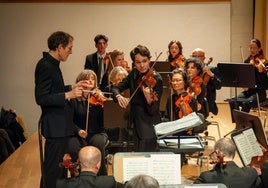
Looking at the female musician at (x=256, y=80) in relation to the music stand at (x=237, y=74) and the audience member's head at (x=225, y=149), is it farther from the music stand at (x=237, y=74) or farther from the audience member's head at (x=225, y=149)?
the audience member's head at (x=225, y=149)

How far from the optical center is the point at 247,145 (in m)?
3.97

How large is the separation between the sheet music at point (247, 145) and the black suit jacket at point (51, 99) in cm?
140

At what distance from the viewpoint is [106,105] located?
17.3 feet

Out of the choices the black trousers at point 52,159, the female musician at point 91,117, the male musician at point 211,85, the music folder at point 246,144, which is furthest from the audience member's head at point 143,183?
the male musician at point 211,85

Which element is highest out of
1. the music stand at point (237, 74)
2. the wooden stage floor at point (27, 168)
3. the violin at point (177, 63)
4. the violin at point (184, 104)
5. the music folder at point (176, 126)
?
the violin at point (177, 63)

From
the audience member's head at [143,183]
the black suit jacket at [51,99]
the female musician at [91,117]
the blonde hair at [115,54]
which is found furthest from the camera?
the blonde hair at [115,54]

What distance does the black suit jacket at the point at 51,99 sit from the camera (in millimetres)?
4156

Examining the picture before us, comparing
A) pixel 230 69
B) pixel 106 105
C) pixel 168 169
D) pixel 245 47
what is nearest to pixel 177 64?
pixel 230 69

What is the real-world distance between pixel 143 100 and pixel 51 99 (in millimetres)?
1030

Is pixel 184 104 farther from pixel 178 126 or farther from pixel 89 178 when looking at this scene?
pixel 89 178

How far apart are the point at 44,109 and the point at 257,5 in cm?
636

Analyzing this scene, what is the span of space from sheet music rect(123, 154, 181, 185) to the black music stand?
10.8 ft

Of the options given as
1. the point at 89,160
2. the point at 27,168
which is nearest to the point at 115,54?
the point at 27,168

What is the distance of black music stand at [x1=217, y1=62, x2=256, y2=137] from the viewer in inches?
258
